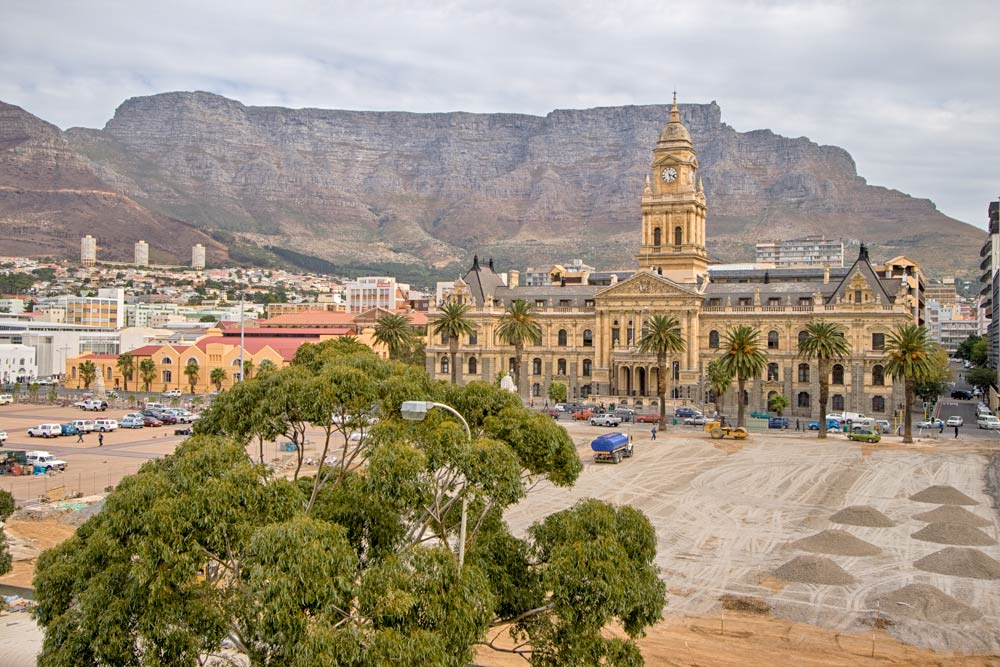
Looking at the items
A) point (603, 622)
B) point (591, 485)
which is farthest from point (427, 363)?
point (603, 622)

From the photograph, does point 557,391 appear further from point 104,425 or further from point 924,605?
point 924,605

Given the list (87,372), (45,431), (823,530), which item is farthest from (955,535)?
(87,372)

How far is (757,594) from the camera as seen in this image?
3544cm

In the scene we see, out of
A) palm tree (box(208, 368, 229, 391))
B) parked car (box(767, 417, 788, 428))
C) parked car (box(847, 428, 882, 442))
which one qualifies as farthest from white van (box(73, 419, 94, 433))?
parked car (box(847, 428, 882, 442))

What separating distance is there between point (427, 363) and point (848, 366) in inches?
1958

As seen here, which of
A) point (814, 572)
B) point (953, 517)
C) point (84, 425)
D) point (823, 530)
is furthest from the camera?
point (84, 425)

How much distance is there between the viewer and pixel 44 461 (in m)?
60.3

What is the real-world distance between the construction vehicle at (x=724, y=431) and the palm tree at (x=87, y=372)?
84.6 metres

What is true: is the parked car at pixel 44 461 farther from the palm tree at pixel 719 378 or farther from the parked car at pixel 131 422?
the palm tree at pixel 719 378

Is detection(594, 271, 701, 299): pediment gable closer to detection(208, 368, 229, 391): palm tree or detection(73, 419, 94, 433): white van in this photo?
detection(208, 368, 229, 391): palm tree

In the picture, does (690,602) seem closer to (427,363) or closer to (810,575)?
(810,575)

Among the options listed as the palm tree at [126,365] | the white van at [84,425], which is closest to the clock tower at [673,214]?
the white van at [84,425]

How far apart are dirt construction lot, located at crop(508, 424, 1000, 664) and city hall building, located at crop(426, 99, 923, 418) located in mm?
21241

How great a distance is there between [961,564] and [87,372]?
4472 inches
